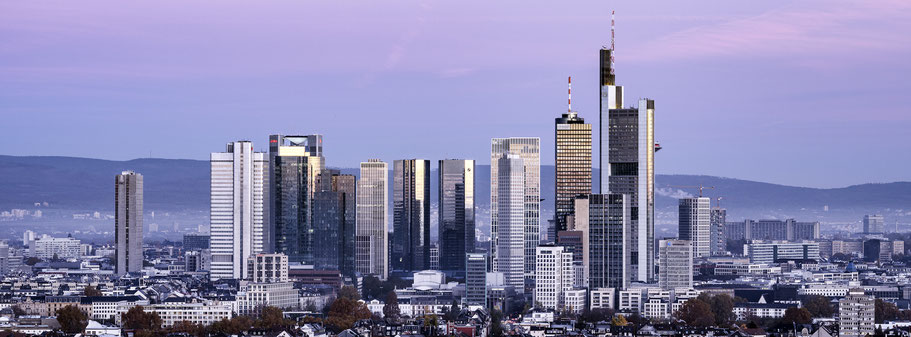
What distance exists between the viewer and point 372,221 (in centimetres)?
13600

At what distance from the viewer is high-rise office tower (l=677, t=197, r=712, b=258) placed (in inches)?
6245

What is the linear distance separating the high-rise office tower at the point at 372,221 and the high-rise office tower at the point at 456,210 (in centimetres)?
635

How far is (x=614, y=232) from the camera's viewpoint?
11519cm

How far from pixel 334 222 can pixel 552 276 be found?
32076mm

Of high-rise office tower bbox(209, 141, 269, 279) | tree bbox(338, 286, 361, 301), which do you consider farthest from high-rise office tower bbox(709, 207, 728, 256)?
tree bbox(338, 286, 361, 301)

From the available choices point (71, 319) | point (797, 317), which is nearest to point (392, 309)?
point (71, 319)

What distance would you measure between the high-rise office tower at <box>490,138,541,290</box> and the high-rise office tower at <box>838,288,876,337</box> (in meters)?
43.2

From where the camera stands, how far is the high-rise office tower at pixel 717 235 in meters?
176

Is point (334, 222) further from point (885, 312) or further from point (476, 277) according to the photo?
point (885, 312)

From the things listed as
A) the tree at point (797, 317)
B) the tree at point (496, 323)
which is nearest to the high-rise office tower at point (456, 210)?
the tree at point (496, 323)

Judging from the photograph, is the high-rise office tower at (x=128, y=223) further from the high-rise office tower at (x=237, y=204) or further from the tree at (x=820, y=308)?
the tree at (x=820, y=308)

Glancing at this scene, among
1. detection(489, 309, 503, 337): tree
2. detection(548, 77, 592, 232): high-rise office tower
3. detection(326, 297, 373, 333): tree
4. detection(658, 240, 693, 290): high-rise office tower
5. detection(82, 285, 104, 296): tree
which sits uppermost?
detection(548, 77, 592, 232): high-rise office tower

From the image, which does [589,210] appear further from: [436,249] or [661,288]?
[436,249]

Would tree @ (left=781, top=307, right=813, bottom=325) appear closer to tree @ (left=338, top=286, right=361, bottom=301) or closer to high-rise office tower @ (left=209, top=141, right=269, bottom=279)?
tree @ (left=338, top=286, right=361, bottom=301)
